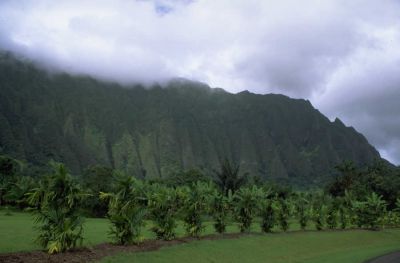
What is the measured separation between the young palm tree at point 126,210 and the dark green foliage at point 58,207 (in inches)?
127

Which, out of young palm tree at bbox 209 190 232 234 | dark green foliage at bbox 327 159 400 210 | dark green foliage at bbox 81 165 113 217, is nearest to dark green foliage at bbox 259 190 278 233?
young palm tree at bbox 209 190 232 234

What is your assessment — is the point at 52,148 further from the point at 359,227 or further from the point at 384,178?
the point at 359,227

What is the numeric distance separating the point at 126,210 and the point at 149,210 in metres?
1.94

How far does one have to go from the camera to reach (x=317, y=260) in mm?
25062

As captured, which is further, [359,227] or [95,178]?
[95,178]

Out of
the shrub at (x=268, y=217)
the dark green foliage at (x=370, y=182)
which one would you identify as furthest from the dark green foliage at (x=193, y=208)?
the dark green foliage at (x=370, y=182)

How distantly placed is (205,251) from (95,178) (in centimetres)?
5148

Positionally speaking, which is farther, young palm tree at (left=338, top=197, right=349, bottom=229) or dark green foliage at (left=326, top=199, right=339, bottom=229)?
young palm tree at (left=338, top=197, right=349, bottom=229)

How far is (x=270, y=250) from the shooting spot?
26.6 meters

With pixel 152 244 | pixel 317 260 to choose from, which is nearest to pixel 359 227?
pixel 317 260

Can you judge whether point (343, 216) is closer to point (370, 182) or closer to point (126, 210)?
point (126, 210)

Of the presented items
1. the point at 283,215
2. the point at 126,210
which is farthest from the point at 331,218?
the point at 126,210

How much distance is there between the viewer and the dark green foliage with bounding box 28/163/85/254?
16.7 metres

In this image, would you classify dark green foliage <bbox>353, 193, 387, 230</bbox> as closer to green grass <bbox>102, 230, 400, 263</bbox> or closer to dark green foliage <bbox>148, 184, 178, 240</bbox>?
green grass <bbox>102, 230, 400, 263</bbox>
